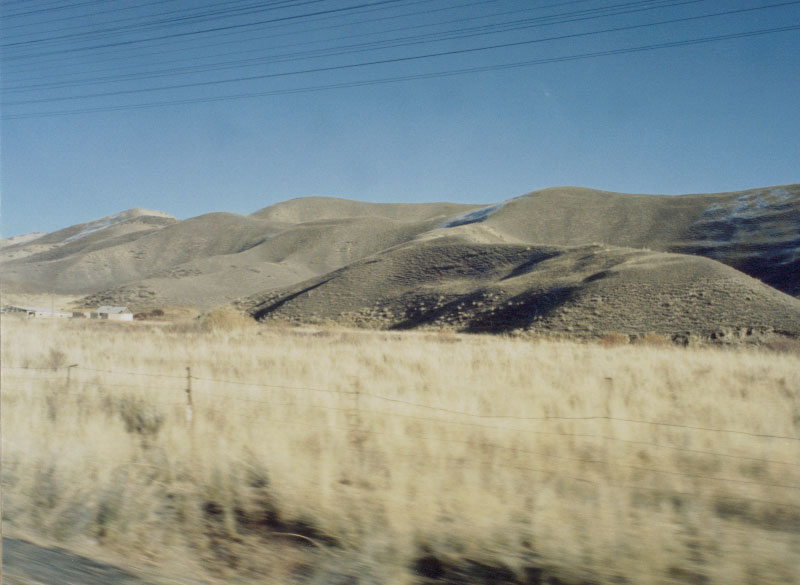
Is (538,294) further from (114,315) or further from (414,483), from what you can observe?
(414,483)

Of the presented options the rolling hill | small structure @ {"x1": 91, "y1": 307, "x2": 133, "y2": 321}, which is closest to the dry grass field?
the rolling hill

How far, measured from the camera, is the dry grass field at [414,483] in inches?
174

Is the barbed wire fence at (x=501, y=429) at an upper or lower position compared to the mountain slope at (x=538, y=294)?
lower

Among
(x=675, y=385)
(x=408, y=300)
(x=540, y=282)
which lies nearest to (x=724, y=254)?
(x=540, y=282)

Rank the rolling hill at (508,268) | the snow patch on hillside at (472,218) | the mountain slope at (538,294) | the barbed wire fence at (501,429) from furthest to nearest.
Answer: the snow patch on hillside at (472,218)
the rolling hill at (508,268)
the mountain slope at (538,294)
the barbed wire fence at (501,429)

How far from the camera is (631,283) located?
160ft

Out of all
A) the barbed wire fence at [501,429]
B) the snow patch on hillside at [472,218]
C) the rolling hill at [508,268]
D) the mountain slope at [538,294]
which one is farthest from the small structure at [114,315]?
the snow patch on hillside at [472,218]

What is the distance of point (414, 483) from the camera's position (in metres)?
5.79

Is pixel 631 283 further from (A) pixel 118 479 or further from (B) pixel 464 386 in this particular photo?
(A) pixel 118 479

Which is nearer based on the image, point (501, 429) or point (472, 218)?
point (501, 429)

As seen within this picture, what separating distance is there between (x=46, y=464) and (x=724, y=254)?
104 m

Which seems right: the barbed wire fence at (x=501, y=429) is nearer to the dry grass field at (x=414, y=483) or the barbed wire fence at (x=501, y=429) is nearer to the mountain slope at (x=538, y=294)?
the dry grass field at (x=414, y=483)

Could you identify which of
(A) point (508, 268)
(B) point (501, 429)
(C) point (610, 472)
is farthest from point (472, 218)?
(C) point (610, 472)

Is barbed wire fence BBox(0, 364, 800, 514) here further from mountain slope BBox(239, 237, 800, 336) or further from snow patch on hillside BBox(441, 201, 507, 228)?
snow patch on hillside BBox(441, 201, 507, 228)
